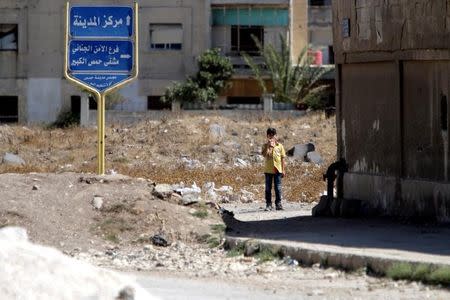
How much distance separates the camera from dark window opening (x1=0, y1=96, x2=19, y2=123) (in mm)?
60875

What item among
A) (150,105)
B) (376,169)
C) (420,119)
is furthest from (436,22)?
(150,105)

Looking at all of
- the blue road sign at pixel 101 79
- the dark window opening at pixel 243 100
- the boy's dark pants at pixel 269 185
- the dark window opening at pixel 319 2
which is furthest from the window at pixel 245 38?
the blue road sign at pixel 101 79

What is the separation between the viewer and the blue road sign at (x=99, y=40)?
68.0ft

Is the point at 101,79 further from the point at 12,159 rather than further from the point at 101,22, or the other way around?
the point at 12,159

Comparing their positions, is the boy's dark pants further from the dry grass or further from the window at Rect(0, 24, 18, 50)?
the window at Rect(0, 24, 18, 50)

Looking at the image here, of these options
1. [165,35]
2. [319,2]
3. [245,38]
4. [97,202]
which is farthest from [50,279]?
[319,2]

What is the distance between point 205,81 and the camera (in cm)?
5894

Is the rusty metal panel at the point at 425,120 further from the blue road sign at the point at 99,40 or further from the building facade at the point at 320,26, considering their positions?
the building facade at the point at 320,26

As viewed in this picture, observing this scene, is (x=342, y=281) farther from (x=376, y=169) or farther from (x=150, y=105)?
(x=150, y=105)

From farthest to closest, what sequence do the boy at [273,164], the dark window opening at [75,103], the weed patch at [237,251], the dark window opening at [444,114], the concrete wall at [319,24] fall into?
the concrete wall at [319,24] → the dark window opening at [75,103] → the boy at [273,164] → the dark window opening at [444,114] → the weed patch at [237,251]

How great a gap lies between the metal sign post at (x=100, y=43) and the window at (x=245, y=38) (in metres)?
40.8

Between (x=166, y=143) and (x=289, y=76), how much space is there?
47.8 feet

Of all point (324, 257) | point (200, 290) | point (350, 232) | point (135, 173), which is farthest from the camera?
point (135, 173)

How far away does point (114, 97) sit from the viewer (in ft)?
185
